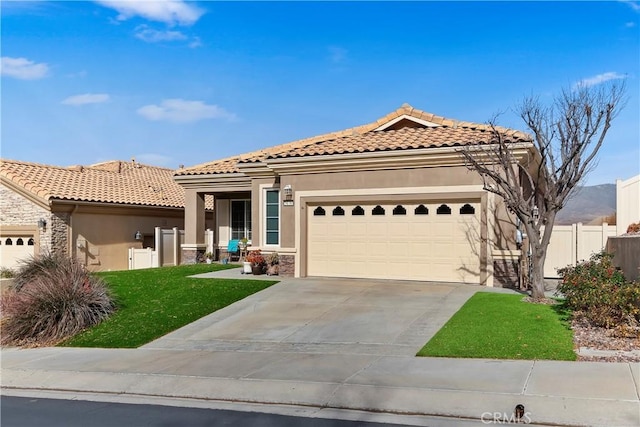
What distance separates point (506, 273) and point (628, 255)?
2979 millimetres

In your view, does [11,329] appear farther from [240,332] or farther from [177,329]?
[240,332]

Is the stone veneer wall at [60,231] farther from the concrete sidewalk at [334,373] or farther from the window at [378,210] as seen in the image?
the window at [378,210]

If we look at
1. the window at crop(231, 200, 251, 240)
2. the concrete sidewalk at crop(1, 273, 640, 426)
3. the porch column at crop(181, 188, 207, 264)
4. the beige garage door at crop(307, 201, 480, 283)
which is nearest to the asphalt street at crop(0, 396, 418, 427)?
the concrete sidewalk at crop(1, 273, 640, 426)

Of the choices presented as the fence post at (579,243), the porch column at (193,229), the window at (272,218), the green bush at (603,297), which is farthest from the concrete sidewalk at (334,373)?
the porch column at (193,229)

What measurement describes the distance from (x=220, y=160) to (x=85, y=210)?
18.7 ft

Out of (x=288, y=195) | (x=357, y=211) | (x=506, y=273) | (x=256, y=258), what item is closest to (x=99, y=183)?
(x=256, y=258)

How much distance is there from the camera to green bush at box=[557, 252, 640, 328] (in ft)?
33.0

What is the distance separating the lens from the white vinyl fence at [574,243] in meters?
16.8

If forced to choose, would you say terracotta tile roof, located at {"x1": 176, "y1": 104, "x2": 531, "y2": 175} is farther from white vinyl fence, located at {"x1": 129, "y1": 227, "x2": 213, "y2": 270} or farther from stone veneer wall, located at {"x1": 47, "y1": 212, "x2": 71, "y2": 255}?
stone veneer wall, located at {"x1": 47, "y1": 212, "x2": 71, "y2": 255}

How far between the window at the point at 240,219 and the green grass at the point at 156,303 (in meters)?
5.26

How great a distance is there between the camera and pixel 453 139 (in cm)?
1602

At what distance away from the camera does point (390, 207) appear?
1655 centimetres

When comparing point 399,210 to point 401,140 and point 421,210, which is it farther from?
point 401,140

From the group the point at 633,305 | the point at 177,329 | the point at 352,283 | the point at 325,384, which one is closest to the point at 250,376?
the point at 325,384
